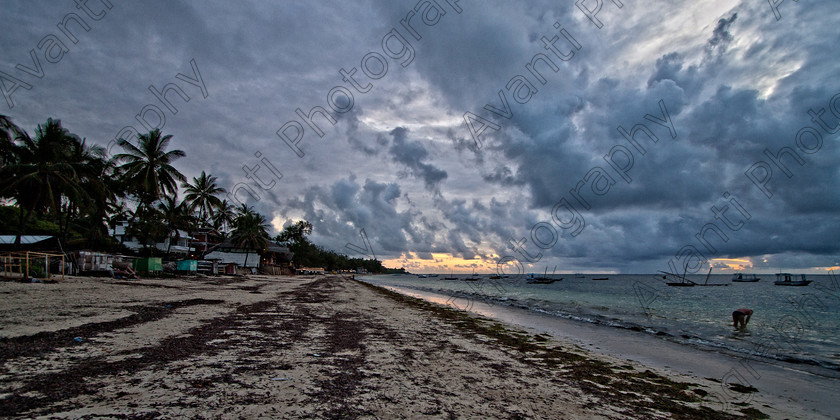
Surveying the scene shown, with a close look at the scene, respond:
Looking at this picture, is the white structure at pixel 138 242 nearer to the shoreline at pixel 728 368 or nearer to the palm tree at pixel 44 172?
the palm tree at pixel 44 172

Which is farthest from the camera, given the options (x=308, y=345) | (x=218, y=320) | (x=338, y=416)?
(x=218, y=320)

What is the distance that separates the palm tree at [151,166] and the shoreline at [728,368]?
3938 centimetres

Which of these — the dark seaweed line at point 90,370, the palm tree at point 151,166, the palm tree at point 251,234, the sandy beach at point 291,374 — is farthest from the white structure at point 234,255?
the dark seaweed line at point 90,370

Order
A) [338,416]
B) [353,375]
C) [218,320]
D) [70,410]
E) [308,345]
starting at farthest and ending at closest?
[218,320] → [308,345] → [353,375] → [338,416] → [70,410]

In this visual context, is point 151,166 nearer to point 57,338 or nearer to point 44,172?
point 44,172

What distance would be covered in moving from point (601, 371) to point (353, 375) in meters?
5.91

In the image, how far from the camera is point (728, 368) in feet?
34.3

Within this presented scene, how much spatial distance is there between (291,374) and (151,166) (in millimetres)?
40936

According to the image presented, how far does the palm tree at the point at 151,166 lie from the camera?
36375 millimetres

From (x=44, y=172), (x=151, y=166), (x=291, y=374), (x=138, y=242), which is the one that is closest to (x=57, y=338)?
(x=291, y=374)

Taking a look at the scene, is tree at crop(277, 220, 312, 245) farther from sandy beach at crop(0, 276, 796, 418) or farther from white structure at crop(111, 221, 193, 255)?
sandy beach at crop(0, 276, 796, 418)

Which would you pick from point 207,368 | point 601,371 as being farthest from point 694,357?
point 207,368

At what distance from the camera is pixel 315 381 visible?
5.44 m

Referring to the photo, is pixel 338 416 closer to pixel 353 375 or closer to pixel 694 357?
pixel 353 375
